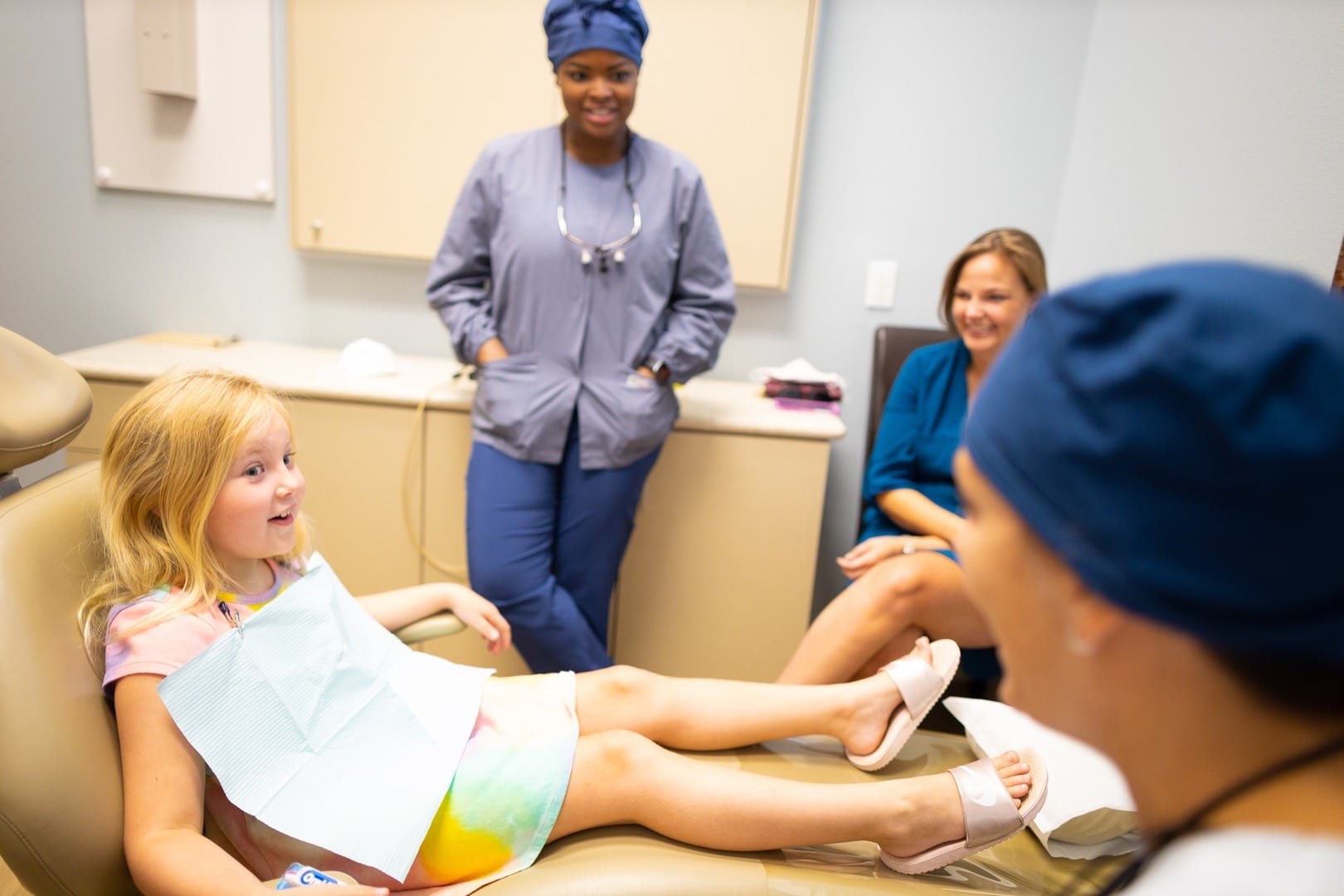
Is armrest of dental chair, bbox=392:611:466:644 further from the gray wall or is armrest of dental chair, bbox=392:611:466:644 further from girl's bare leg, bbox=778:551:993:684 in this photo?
the gray wall

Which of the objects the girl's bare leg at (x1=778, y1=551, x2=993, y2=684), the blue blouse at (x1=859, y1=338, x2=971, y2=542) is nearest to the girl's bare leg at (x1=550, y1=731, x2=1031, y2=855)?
the girl's bare leg at (x1=778, y1=551, x2=993, y2=684)

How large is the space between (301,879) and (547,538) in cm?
108

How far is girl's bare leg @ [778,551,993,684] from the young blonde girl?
0.42 m

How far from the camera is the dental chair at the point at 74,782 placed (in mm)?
921

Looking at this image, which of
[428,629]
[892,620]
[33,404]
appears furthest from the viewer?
[892,620]

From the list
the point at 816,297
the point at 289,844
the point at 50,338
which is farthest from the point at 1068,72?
the point at 50,338

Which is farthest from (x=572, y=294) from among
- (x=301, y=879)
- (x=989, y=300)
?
(x=301, y=879)

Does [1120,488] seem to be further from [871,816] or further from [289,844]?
[289,844]

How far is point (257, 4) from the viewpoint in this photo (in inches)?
92.7

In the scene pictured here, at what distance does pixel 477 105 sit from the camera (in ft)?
7.71

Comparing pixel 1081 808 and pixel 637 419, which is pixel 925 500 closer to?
pixel 637 419

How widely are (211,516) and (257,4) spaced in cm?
179

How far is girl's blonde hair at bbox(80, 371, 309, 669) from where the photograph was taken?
3.73 feet

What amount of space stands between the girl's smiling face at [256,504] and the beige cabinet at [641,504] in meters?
0.91
